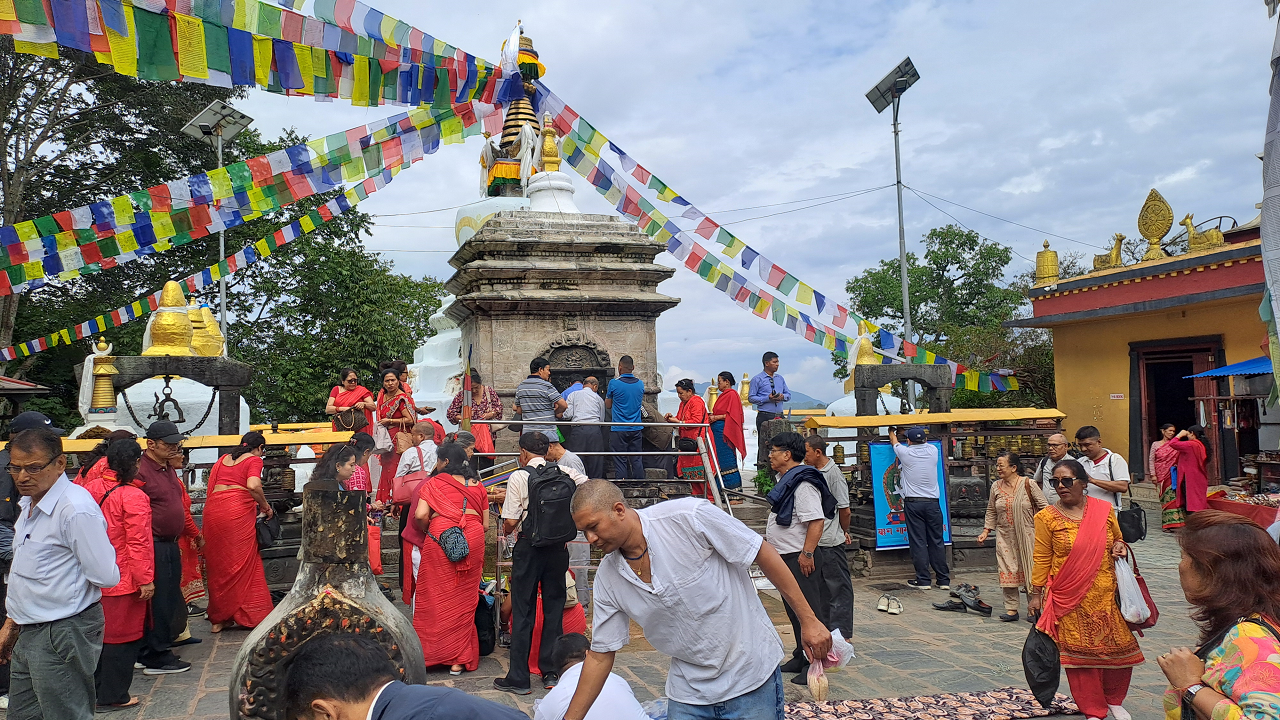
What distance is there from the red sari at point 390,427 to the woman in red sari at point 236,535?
1.72 metres

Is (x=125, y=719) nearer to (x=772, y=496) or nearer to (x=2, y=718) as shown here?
(x=2, y=718)

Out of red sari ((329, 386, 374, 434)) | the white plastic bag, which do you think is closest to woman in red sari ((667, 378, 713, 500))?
red sari ((329, 386, 374, 434))

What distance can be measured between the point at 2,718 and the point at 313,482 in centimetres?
322

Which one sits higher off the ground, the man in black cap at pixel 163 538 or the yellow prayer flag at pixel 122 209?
the yellow prayer flag at pixel 122 209

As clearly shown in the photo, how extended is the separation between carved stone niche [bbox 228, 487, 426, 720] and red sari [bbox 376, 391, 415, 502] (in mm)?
5009

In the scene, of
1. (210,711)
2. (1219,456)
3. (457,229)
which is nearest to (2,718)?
(210,711)

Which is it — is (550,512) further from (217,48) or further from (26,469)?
(217,48)

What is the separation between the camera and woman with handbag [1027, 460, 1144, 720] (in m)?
4.79

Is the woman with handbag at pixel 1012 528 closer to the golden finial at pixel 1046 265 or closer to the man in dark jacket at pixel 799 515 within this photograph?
the man in dark jacket at pixel 799 515

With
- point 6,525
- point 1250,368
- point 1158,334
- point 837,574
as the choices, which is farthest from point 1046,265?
point 6,525

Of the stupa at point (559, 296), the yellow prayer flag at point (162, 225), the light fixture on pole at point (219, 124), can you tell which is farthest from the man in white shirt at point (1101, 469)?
the light fixture on pole at point (219, 124)

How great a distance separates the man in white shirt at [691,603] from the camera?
124 inches

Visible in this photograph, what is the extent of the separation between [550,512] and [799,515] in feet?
5.63

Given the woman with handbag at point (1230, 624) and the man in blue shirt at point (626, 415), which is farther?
the man in blue shirt at point (626, 415)
